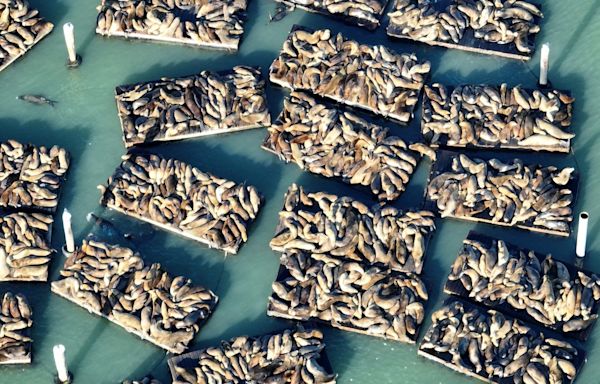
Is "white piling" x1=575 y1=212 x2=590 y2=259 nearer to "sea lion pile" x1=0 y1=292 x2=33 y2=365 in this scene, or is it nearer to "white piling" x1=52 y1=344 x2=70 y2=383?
"white piling" x1=52 y1=344 x2=70 y2=383

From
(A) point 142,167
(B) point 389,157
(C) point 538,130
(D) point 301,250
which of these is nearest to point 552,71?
(C) point 538,130

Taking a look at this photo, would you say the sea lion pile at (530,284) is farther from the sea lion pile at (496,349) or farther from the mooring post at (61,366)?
the mooring post at (61,366)

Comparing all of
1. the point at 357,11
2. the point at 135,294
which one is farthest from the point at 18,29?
the point at 135,294

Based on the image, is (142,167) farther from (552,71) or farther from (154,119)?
(552,71)

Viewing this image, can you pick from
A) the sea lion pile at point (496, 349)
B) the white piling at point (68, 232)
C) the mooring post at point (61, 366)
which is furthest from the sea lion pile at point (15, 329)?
the sea lion pile at point (496, 349)

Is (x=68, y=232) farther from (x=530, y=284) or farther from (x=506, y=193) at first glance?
(x=530, y=284)
